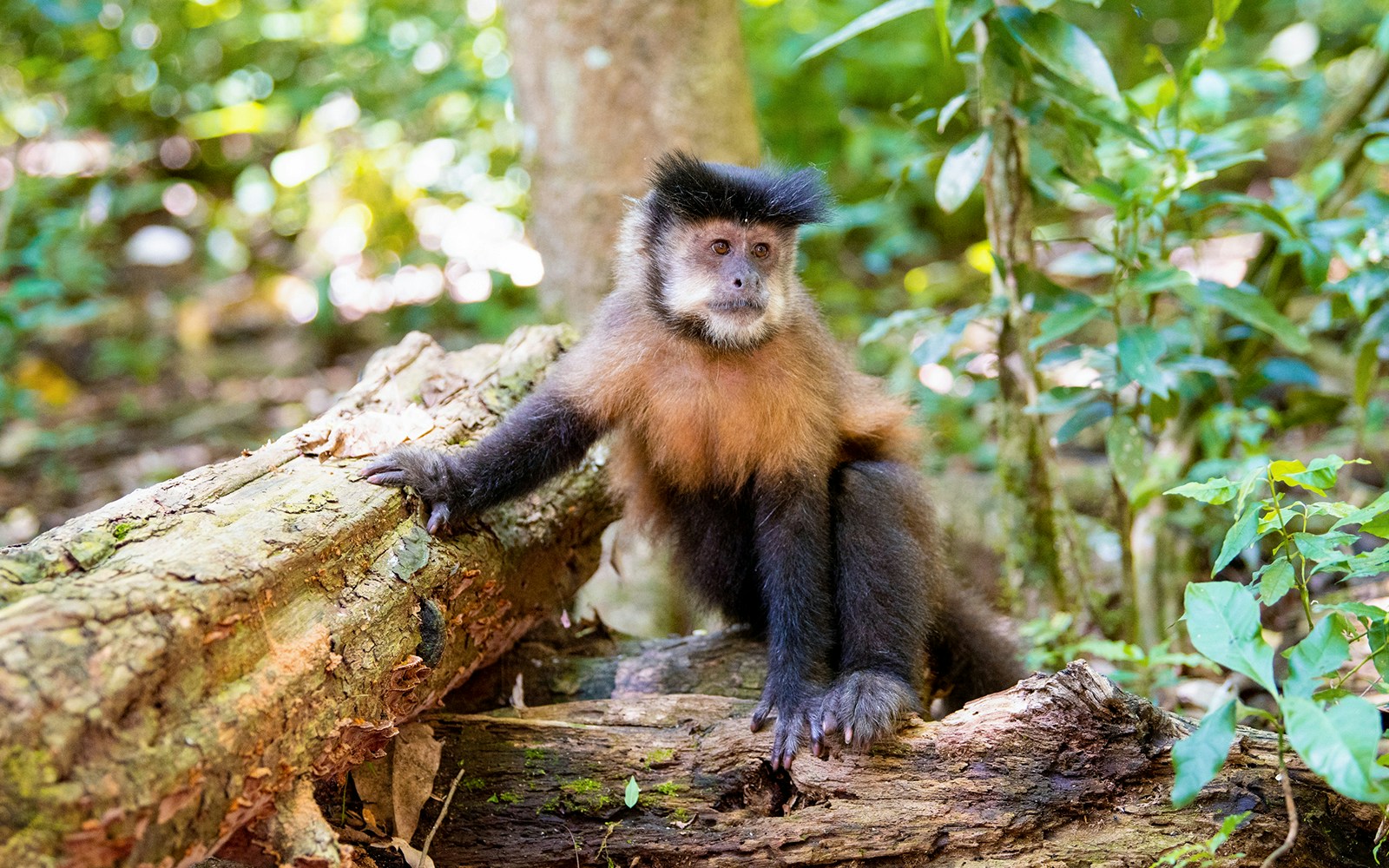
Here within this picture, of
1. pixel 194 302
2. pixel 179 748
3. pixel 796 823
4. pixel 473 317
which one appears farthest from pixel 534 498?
pixel 194 302

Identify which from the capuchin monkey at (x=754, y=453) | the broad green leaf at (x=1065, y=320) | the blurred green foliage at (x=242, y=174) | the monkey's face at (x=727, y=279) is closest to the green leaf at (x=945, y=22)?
the capuchin monkey at (x=754, y=453)

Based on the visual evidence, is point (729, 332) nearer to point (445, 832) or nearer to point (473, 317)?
point (445, 832)

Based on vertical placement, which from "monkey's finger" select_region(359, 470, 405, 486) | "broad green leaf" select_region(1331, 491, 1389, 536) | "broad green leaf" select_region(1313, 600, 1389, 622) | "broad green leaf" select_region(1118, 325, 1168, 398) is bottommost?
"broad green leaf" select_region(1313, 600, 1389, 622)

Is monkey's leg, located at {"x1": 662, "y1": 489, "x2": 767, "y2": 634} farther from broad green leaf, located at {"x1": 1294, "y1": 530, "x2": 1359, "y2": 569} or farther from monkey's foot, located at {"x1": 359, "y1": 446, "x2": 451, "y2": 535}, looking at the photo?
broad green leaf, located at {"x1": 1294, "y1": 530, "x2": 1359, "y2": 569}

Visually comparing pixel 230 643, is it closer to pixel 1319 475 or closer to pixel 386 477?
pixel 386 477

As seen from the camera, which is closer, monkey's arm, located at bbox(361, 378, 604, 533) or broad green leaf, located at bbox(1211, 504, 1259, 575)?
broad green leaf, located at bbox(1211, 504, 1259, 575)

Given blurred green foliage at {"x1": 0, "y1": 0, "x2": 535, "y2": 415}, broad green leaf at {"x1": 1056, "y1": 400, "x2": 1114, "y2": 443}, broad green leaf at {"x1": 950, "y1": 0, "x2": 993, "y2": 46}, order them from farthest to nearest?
1. blurred green foliage at {"x1": 0, "y1": 0, "x2": 535, "y2": 415}
2. broad green leaf at {"x1": 1056, "y1": 400, "x2": 1114, "y2": 443}
3. broad green leaf at {"x1": 950, "y1": 0, "x2": 993, "y2": 46}

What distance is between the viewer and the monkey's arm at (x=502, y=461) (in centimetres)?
374

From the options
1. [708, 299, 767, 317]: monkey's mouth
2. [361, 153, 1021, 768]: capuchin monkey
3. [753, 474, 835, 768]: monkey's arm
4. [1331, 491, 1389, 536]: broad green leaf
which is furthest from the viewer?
[708, 299, 767, 317]: monkey's mouth

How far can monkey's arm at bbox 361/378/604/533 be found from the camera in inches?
147

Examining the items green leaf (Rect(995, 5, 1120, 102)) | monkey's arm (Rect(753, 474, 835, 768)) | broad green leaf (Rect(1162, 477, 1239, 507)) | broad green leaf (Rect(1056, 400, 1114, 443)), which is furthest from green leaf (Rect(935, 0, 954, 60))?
broad green leaf (Rect(1162, 477, 1239, 507))

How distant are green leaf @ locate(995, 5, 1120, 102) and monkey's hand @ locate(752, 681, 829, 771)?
2789 mm

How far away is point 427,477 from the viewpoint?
376 cm

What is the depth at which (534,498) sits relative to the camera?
443 cm
